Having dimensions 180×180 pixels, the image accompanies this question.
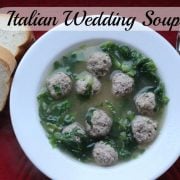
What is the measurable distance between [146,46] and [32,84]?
0.62 meters

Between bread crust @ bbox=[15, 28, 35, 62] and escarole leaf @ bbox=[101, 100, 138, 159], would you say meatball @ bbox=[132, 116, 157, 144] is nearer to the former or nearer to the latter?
escarole leaf @ bbox=[101, 100, 138, 159]

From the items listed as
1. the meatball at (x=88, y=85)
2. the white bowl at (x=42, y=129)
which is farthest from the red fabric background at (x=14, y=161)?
the meatball at (x=88, y=85)

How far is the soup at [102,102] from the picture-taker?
2.64 metres

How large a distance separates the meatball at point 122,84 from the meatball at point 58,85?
24 centimetres

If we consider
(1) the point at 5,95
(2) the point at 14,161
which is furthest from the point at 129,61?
(2) the point at 14,161

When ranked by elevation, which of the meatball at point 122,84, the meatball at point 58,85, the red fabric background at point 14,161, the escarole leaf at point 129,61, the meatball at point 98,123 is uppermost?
the escarole leaf at point 129,61

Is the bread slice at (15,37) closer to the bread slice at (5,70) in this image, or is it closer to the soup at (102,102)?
the bread slice at (5,70)

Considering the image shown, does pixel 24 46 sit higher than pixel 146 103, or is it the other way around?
pixel 24 46

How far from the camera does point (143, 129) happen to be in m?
2.61

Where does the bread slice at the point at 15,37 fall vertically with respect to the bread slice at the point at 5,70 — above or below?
above

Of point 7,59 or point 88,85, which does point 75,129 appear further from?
point 7,59

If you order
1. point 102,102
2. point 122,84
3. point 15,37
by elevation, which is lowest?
point 102,102

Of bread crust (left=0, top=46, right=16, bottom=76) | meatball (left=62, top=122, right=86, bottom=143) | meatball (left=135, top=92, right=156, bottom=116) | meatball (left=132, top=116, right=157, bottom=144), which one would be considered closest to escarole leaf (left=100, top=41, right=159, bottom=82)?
meatball (left=135, top=92, right=156, bottom=116)

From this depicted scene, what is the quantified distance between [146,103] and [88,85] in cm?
31
